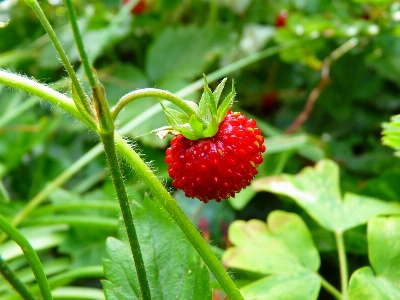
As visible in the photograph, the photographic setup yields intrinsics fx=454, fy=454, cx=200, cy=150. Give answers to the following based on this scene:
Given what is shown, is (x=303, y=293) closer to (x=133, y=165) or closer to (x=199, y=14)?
(x=133, y=165)

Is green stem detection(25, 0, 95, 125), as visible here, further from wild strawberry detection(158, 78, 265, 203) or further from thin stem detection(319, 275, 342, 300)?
thin stem detection(319, 275, 342, 300)

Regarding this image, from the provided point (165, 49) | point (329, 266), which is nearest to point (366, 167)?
point (329, 266)

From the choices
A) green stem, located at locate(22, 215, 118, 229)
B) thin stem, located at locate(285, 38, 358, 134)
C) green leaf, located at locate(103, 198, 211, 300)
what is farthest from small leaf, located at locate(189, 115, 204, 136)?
thin stem, located at locate(285, 38, 358, 134)

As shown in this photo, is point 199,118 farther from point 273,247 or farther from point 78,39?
point 273,247

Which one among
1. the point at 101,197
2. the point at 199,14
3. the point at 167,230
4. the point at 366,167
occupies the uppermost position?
the point at 199,14

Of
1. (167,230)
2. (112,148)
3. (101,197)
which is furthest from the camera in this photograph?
(101,197)

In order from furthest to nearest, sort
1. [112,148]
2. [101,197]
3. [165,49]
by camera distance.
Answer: [165,49] < [101,197] < [112,148]
